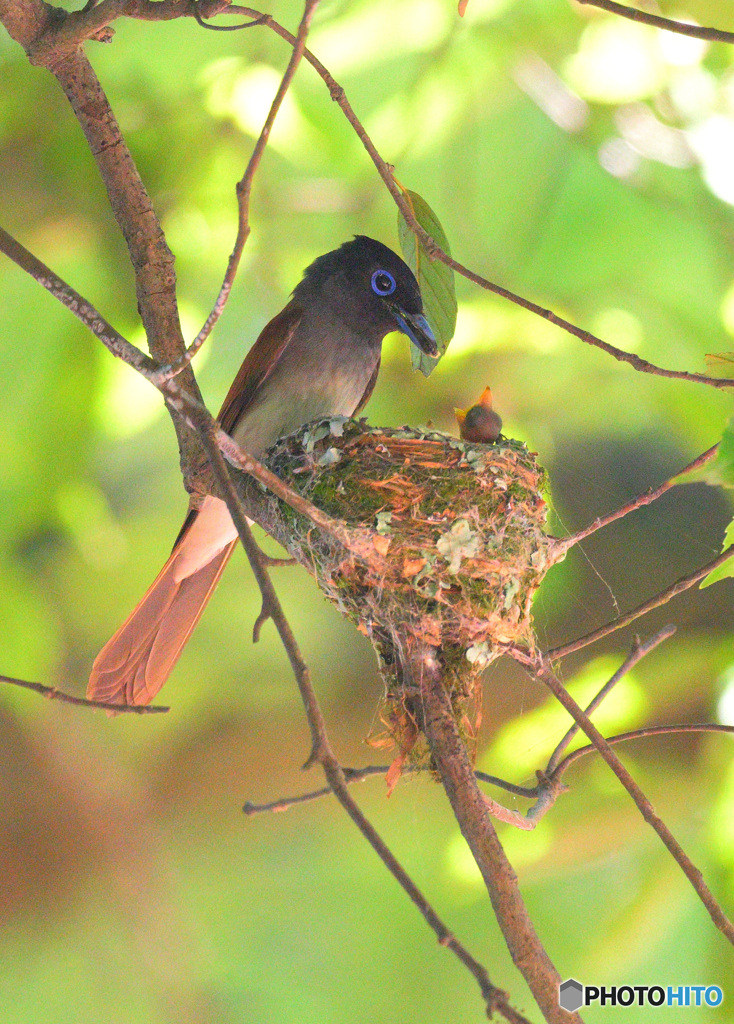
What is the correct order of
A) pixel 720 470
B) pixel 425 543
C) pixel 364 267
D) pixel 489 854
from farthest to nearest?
1. pixel 364 267
2. pixel 425 543
3. pixel 489 854
4. pixel 720 470

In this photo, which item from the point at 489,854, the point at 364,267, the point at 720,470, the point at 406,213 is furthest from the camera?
the point at 364,267

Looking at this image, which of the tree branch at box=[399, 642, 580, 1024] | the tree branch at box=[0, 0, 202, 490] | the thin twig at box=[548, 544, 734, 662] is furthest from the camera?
the tree branch at box=[0, 0, 202, 490]

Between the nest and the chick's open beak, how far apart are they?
27cm

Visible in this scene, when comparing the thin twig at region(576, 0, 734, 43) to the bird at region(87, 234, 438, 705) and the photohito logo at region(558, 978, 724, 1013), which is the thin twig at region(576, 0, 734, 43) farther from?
the photohito logo at region(558, 978, 724, 1013)

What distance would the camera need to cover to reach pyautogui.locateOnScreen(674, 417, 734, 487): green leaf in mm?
1092

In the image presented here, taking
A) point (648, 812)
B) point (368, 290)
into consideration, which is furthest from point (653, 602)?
point (368, 290)

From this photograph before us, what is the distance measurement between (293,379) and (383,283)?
42cm

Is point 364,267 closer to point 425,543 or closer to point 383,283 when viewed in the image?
point 383,283

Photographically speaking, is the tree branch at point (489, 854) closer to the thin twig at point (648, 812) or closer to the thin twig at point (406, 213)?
the thin twig at point (648, 812)

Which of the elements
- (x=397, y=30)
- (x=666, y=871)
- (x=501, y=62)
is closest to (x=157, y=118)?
(x=397, y=30)

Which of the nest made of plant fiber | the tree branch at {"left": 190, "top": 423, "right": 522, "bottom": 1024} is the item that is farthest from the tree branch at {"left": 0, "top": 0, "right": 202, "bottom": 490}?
the tree branch at {"left": 190, "top": 423, "right": 522, "bottom": 1024}

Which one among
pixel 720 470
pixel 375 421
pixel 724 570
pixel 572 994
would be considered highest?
pixel 375 421

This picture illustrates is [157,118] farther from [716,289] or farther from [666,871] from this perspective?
[666,871]

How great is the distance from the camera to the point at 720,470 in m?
1.11
